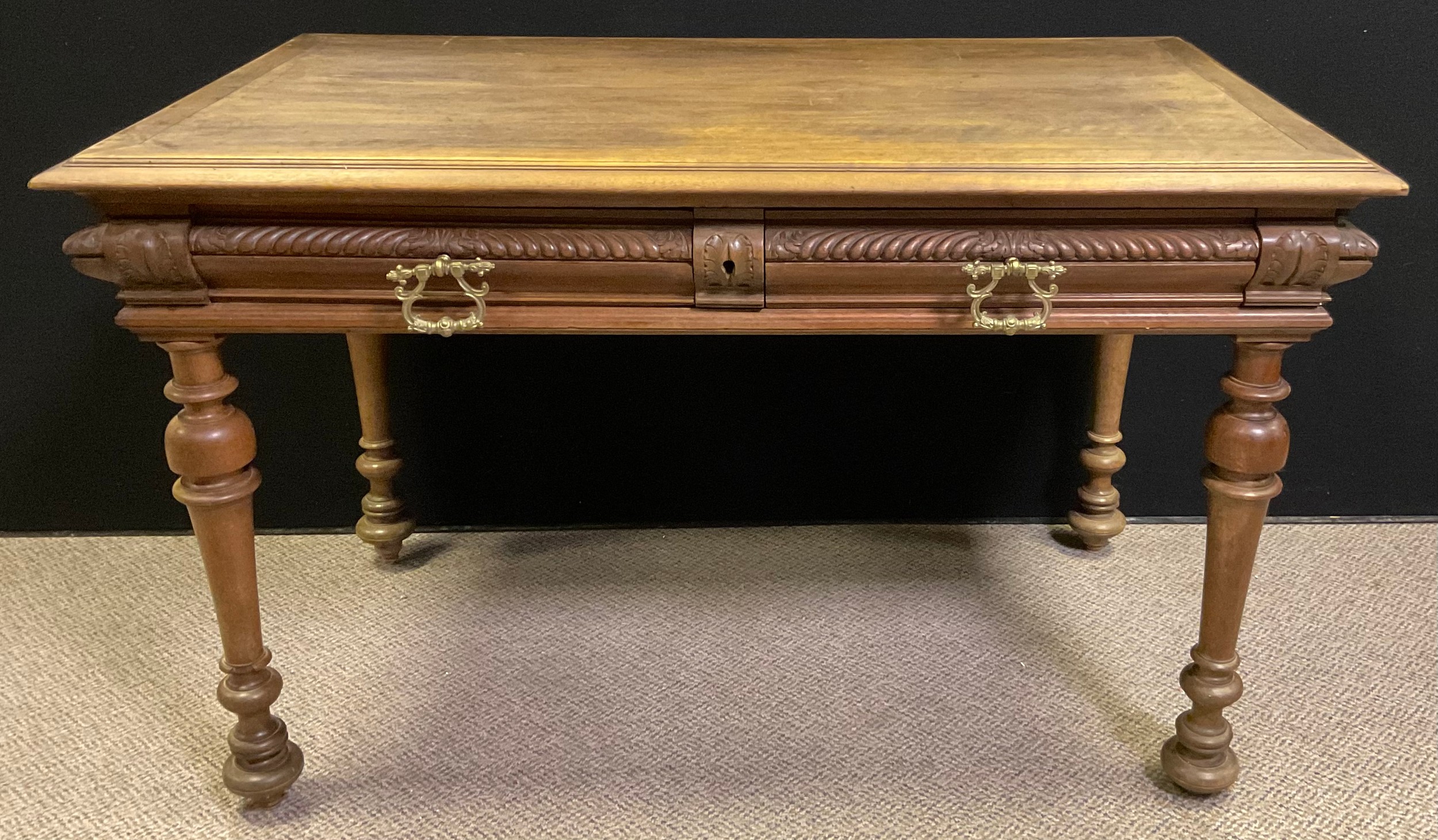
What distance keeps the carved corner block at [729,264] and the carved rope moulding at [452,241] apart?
19 mm

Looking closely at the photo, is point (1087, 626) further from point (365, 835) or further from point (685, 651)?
point (365, 835)

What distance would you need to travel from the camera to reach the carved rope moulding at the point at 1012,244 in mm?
1174

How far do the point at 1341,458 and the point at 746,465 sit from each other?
1.04m

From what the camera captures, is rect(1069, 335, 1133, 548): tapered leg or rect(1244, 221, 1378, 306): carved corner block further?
rect(1069, 335, 1133, 548): tapered leg

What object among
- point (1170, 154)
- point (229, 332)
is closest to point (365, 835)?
point (229, 332)

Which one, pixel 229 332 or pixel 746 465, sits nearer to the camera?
pixel 229 332

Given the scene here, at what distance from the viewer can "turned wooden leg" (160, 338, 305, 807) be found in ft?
4.09

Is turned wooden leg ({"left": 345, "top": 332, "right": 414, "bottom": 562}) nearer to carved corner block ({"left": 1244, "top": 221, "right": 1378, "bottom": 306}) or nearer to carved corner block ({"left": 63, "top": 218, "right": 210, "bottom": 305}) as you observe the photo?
carved corner block ({"left": 63, "top": 218, "right": 210, "bottom": 305})

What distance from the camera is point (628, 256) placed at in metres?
1.18

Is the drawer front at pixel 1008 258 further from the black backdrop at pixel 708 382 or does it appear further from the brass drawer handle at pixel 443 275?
the black backdrop at pixel 708 382

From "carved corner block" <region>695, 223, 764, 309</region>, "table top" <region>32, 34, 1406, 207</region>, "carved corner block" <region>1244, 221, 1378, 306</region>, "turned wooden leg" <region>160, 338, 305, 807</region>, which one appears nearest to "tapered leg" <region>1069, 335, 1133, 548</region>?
"table top" <region>32, 34, 1406, 207</region>

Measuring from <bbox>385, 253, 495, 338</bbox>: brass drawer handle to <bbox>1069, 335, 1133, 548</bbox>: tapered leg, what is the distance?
104 cm

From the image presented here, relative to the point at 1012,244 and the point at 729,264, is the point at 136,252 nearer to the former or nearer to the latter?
the point at 729,264

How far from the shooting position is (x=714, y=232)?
3.84 ft
